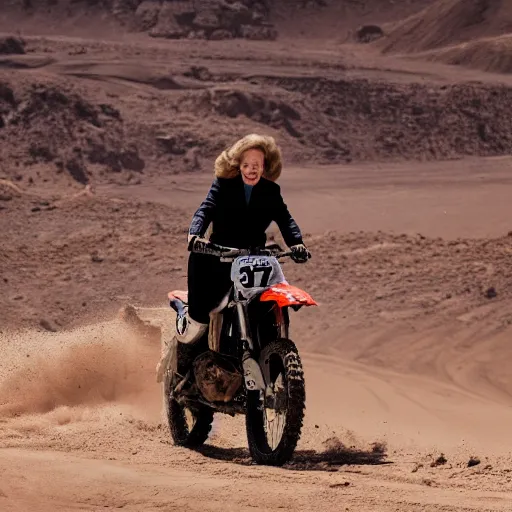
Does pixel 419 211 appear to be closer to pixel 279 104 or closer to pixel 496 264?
pixel 496 264

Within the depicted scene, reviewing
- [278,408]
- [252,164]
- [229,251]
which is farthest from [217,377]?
[252,164]

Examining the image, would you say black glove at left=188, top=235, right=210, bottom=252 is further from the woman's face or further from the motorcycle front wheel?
the motorcycle front wheel

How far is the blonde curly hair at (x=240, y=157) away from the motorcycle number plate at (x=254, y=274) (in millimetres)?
514

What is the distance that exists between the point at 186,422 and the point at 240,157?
1.96m

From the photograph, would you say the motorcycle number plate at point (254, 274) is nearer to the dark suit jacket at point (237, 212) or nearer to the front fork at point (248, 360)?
the front fork at point (248, 360)

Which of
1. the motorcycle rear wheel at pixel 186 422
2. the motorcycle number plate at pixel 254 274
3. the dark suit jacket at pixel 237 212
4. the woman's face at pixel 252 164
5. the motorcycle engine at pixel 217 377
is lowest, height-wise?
the motorcycle rear wheel at pixel 186 422

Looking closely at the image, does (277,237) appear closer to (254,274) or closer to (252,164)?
(252,164)

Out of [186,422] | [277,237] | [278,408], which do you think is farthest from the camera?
[277,237]

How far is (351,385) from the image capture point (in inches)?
449

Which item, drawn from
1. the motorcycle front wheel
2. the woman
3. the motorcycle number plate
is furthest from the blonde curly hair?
the motorcycle front wheel

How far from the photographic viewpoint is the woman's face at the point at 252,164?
23.1 feet

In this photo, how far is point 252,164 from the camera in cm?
705

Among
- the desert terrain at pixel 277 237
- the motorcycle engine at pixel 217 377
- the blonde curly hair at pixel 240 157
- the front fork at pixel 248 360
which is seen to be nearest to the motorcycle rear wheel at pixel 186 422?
the desert terrain at pixel 277 237

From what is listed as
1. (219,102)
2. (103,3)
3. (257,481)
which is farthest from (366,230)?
(103,3)
